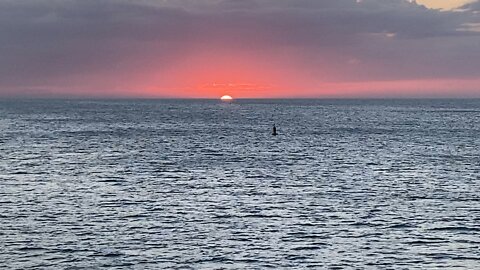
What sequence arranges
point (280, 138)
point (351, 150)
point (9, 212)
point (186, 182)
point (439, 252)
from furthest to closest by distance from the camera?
point (280, 138), point (351, 150), point (186, 182), point (9, 212), point (439, 252)

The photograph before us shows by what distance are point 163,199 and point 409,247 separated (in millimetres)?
26020

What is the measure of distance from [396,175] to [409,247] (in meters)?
36.6

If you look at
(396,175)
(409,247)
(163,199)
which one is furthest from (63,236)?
(396,175)

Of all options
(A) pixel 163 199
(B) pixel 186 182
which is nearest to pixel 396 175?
(B) pixel 186 182

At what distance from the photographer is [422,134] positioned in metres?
152

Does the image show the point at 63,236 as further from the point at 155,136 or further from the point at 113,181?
the point at 155,136

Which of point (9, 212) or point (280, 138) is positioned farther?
point (280, 138)

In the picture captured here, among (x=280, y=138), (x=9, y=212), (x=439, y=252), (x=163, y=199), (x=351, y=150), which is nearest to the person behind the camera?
(x=439, y=252)

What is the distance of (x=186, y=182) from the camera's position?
72125 millimetres

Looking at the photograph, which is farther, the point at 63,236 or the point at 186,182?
the point at 186,182

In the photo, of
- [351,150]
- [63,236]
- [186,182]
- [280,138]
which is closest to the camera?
[63,236]

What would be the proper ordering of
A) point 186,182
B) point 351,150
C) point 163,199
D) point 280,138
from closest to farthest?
1. point 163,199
2. point 186,182
3. point 351,150
4. point 280,138

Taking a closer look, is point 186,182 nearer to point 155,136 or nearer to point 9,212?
point 9,212

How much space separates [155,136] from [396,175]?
79.5m
